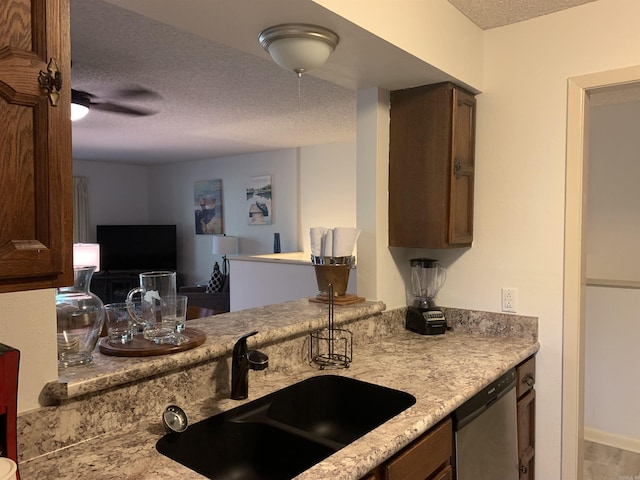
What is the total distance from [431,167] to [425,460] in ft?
3.96

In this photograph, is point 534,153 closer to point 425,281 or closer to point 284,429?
point 425,281

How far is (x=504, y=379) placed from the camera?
1.79 meters

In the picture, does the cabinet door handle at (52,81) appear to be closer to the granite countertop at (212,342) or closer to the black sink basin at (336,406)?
the granite countertop at (212,342)

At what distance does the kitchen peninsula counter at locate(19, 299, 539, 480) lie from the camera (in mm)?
1042

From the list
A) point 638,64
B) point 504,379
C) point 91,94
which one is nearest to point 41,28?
point 504,379

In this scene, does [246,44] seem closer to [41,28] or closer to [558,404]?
[41,28]

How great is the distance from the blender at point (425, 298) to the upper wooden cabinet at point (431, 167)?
19cm

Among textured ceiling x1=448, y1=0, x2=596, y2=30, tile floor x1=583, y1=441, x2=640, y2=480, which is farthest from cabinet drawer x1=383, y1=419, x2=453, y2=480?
tile floor x1=583, y1=441, x2=640, y2=480

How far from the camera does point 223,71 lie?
2.91 metres

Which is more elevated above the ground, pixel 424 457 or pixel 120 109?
pixel 120 109

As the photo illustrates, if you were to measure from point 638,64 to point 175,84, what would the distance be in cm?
260

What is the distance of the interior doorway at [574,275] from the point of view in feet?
6.44

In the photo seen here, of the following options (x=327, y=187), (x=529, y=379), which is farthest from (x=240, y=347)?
(x=327, y=187)

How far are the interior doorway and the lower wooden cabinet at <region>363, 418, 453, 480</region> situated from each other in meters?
0.86
